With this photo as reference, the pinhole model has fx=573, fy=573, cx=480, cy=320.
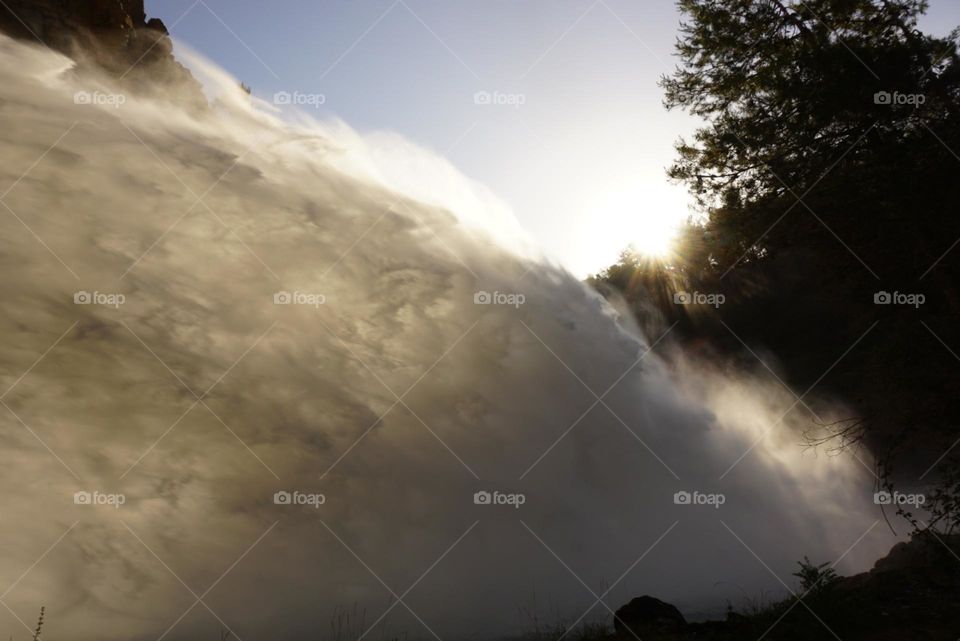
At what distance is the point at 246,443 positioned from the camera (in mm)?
12328

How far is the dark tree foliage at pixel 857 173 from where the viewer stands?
34.1ft

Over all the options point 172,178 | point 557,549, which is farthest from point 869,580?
point 172,178

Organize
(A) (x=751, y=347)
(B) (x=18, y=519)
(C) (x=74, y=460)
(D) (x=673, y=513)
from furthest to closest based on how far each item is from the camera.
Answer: (A) (x=751, y=347), (D) (x=673, y=513), (C) (x=74, y=460), (B) (x=18, y=519)

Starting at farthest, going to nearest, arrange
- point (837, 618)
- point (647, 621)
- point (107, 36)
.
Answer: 1. point (107, 36)
2. point (647, 621)
3. point (837, 618)

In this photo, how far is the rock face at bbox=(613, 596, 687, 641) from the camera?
7.71 metres

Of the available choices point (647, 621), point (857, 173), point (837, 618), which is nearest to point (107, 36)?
point (857, 173)

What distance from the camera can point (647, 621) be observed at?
8.31 m

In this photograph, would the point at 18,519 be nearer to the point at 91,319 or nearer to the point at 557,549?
the point at 91,319

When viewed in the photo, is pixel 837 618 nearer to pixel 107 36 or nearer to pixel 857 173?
pixel 857 173

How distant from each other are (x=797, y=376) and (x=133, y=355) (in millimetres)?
34336

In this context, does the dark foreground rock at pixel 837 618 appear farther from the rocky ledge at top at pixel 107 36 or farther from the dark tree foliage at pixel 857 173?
the rocky ledge at top at pixel 107 36

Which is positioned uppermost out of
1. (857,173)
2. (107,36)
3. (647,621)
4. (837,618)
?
(107,36)

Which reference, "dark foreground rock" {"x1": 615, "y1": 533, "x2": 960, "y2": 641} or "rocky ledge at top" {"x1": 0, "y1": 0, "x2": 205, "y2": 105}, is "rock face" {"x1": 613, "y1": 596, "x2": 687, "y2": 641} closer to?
"dark foreground rock" {"x1": 615, "y1": 533, "x2": 960, "y2": 641}

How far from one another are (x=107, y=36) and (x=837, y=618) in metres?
42.3
